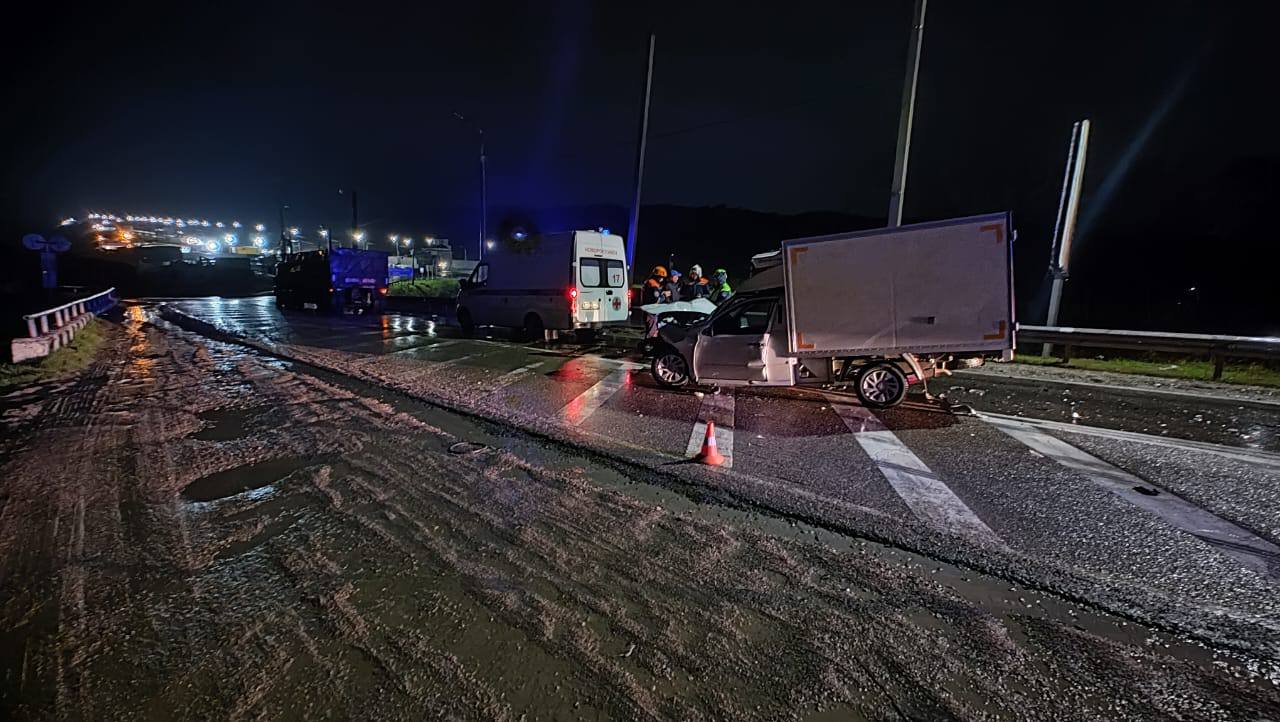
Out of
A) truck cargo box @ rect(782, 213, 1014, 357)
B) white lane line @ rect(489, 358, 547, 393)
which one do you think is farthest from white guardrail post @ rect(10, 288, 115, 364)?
truck cargo box @ rect(782, 213, 1014, 357)

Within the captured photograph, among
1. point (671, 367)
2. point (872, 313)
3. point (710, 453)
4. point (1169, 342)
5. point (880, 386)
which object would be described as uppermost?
point (872, 313)

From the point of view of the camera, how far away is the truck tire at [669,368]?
8984mm

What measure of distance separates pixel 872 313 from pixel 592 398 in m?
4.16

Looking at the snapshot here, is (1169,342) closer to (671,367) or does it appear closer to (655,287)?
(671,367)

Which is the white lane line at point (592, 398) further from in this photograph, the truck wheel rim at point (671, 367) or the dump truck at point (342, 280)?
the dump truck at point (342, 280)

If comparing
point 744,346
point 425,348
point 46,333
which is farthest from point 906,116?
point 46,333

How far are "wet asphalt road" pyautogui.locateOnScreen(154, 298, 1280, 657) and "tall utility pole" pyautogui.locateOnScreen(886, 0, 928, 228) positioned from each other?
4468 mm

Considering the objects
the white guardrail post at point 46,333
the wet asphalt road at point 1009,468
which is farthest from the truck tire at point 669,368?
the white guardrail post at point 46,333

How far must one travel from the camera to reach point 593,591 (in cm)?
322

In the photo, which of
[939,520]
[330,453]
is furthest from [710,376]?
[330,453]

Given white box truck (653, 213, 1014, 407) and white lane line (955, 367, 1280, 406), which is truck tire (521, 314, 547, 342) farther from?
white lane line (955, 367, 1280, 406)

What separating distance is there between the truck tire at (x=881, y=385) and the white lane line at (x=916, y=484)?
0.66 metres

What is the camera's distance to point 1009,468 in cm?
533

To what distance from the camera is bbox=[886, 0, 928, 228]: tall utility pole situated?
11.6 meters
